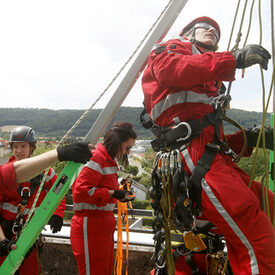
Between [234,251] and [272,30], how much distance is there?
50.4 inches

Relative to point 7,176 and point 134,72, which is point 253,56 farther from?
point 7,176

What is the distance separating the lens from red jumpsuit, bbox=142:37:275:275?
→ 1412mm

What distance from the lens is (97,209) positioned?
119 inches

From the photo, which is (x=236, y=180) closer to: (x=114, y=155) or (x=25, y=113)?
(x=114, y=155)

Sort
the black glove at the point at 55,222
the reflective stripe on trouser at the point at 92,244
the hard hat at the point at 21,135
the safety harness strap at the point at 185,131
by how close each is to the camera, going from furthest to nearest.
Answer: the black glove at the point at 55,222 < the hard hat at the point at 21,135 < the reflective stripe on trouser at the point at 92,244 < the safety harness strap at the point at 185,131

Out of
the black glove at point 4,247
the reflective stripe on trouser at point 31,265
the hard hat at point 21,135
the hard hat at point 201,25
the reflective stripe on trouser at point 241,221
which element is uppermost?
the hard hat at point 201,25

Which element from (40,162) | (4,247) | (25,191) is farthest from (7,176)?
(25,191)

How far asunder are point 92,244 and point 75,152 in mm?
1417

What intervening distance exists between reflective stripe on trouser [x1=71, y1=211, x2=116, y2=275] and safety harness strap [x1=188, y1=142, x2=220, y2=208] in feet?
5.42

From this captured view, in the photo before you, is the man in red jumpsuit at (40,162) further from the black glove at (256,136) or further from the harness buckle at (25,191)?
the black glove at (256,136)

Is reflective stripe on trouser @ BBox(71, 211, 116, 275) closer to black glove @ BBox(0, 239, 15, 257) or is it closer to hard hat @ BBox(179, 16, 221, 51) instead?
black glove @ BBox(0, 239, 15, 257)

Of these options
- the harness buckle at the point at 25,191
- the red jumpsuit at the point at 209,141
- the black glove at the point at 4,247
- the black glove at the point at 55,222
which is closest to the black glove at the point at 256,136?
the red jumpsuit at the point at 209,141

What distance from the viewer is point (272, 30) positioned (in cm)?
155

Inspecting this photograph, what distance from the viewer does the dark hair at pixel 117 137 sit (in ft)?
10.5
